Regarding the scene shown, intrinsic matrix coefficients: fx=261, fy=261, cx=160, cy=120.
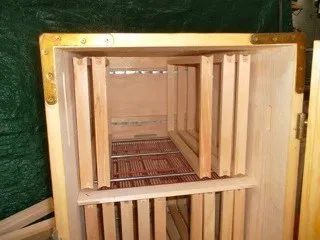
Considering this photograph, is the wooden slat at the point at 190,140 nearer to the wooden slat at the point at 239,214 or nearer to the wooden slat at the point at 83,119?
the wooden slat at the point at 239,214

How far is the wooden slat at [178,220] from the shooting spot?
4.65 feet

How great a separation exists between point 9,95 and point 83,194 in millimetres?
730

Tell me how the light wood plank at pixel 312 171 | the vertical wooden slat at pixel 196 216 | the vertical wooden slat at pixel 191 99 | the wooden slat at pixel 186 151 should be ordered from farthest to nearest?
the vertical wooden slat at pixel 191 99
the wooden slat at pixel 186 151
the vertical wooden slat at pixel 196 216
the light wood plank at pixel 312 171

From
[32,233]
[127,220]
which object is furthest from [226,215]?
[32,233]

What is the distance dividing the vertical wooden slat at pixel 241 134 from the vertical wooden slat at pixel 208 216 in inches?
3.7

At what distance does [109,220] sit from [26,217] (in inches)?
26.3

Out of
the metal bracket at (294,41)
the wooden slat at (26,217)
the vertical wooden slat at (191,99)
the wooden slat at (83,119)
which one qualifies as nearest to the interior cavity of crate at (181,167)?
the wooden slat at (83,119)

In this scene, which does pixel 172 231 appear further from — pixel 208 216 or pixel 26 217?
pixel 26 217

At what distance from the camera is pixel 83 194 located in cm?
98

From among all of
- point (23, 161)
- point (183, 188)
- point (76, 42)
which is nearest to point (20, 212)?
point (23, 161)

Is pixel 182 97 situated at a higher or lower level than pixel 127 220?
higher

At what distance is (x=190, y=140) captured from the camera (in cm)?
154

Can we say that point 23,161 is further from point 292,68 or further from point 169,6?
point 292,68

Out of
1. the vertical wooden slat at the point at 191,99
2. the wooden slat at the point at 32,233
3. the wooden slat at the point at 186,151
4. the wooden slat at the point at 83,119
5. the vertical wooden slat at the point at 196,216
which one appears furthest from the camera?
the vertical wooden slat at the point at 191,99
